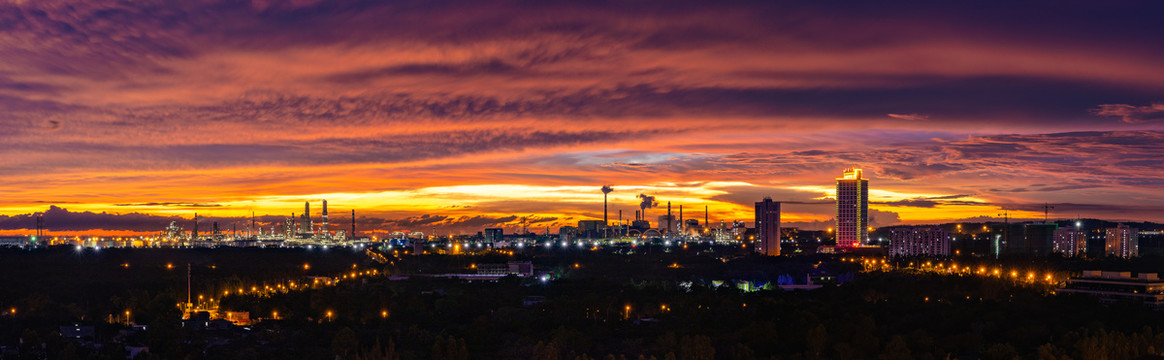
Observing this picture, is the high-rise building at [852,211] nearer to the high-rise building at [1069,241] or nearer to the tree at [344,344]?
the high-rise building at [1069,241]

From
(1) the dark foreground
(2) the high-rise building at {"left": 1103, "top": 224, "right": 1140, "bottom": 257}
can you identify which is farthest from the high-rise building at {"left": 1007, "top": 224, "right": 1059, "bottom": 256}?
(1) the dark foreground

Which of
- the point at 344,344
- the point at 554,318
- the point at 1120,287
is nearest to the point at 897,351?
the point at 344,344

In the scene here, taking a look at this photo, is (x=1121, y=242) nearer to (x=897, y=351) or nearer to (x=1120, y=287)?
(x=1120, y=287)

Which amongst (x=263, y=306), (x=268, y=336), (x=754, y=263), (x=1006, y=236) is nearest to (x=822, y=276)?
(x=754, y=263)

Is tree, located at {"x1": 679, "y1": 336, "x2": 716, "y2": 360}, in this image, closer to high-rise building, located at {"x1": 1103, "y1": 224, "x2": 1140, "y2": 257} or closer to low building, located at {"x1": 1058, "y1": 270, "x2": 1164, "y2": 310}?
low building, located at {"x1": 1058, "y1": 270, "x2": 1164, "y2": 310}

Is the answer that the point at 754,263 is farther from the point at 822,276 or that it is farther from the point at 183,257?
the point at 183,257

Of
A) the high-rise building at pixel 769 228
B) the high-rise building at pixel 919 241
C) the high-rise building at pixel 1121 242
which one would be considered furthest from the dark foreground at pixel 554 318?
the high-rise building at pixel 1121 242
